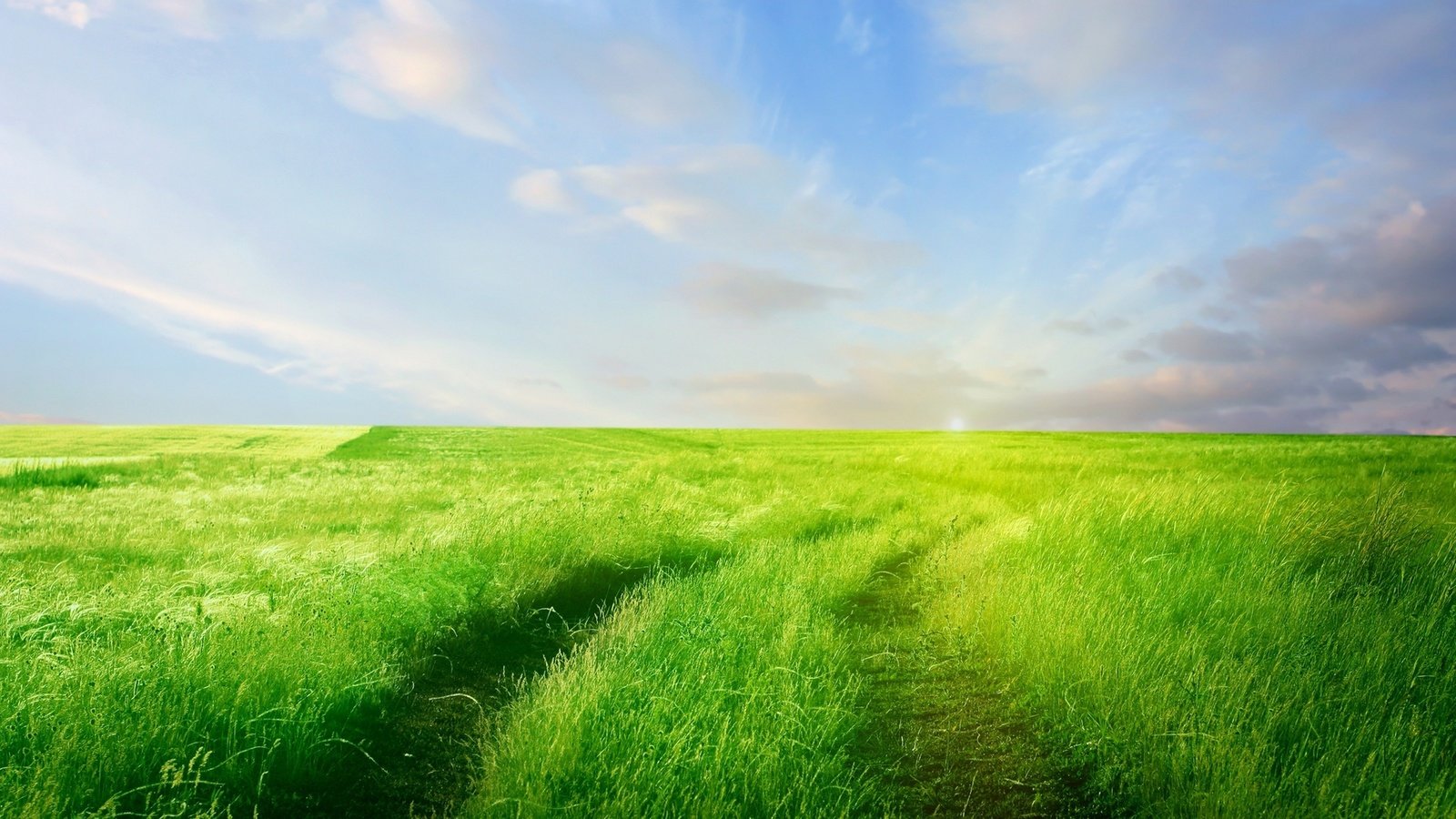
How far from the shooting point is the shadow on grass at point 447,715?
4523 millimetres

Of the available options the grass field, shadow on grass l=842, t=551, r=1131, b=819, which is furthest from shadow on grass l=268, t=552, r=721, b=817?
shadow on grass l=842, t=551, r=1131, b=819

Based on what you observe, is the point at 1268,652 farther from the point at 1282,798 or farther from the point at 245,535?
the point at 245,535

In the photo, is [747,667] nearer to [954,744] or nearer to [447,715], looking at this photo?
[954,744]

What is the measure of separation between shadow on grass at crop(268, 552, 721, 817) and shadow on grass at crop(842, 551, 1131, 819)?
2.70 m

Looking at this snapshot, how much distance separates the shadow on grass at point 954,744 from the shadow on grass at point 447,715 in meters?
2.70

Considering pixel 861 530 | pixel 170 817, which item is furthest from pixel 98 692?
pixel 861 530

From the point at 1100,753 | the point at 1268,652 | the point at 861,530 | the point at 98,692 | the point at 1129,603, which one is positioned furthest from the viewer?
the point at 861,530

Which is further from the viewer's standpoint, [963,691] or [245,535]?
[245,535]

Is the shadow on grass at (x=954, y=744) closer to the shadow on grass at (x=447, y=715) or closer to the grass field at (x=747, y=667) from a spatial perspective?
the grass field at (x=747, y=667)

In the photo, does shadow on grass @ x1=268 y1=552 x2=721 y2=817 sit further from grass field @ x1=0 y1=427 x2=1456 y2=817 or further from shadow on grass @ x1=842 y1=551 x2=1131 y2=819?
shadow on grass @ x1=842 y1=551 x2=1131 y2=819

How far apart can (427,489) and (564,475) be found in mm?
4470

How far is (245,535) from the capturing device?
40.6ft

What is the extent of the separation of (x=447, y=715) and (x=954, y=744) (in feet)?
12.9

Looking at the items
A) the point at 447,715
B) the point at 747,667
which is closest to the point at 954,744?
the point at 747,667
